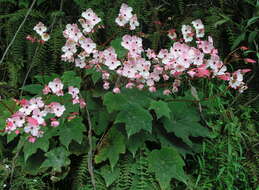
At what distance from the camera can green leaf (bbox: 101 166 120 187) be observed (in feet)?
7.52

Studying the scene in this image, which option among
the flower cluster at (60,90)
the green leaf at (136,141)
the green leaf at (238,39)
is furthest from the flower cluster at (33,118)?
the green leaf at (238,39)

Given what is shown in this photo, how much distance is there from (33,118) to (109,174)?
2.04ft

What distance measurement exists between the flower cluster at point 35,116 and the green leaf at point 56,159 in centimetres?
14

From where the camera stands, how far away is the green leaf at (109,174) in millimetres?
2294

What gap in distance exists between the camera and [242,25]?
3.19 m

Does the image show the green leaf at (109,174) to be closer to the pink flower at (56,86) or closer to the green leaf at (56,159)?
the green leaf at (56,159)

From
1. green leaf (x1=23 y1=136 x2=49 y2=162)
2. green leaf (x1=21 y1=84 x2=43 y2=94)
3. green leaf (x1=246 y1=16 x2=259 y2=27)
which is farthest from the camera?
green leaf (x1=246 y1=16 x2=259 y2=27)

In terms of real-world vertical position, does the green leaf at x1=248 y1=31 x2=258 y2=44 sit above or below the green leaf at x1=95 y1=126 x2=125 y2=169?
above

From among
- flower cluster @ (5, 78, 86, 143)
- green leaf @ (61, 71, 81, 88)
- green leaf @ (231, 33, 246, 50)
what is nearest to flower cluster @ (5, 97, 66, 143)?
flower cluster @ (5, 78, 86, 143)

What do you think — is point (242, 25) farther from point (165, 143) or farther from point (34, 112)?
point (34, 112)

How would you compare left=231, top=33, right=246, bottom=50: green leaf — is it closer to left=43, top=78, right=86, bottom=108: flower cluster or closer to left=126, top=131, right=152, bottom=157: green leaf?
left=126, top=131, right=152, bottom=157: green leaf

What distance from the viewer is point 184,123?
256 centimetres

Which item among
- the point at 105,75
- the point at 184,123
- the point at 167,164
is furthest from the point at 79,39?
the point at 167,164

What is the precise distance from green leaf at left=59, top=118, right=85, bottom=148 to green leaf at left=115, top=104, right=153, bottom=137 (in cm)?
26
